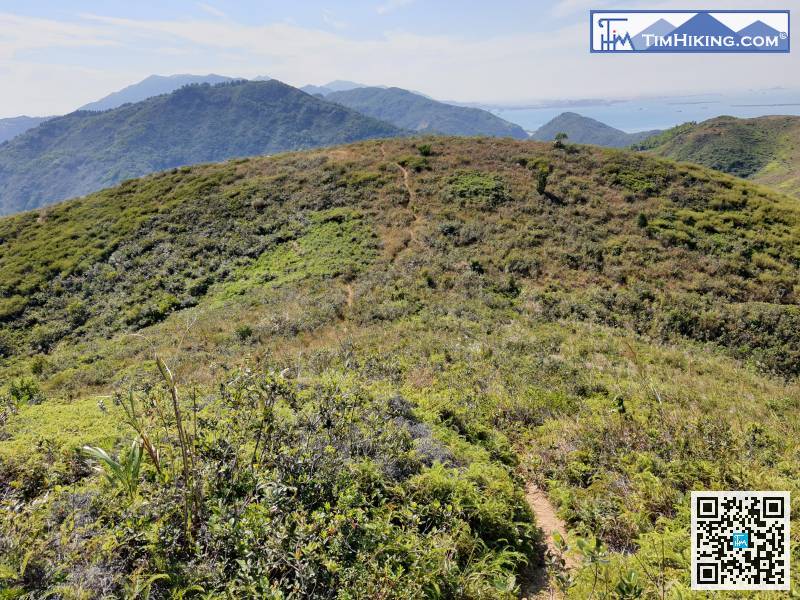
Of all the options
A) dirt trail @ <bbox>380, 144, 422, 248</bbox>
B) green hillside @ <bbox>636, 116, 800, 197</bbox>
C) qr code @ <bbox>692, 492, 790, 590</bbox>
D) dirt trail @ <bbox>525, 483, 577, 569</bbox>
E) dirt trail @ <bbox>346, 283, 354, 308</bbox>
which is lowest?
dirt trail @ <bbox>525, 483, 577, 569</bbox>

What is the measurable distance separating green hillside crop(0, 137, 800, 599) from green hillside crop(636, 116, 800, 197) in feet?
331

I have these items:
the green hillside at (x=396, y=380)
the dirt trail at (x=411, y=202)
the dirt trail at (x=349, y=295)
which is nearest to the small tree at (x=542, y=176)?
the green hillside at (x=396, y=380)

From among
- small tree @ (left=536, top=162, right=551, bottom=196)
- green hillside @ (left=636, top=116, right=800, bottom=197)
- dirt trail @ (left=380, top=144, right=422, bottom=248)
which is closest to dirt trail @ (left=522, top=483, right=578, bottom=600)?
dirt trail @ (left=380, top=144, right=422, bottom=248)

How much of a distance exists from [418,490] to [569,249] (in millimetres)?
21639

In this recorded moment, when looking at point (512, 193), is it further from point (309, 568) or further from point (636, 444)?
point (309, 568)

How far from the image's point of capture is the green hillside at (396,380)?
13.2 feet

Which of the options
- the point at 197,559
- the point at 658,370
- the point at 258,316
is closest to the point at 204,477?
the point at 197,559

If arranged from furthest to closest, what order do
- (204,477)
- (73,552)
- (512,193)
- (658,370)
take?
(512,193) < (658,370) < (204,477) < (73,552)

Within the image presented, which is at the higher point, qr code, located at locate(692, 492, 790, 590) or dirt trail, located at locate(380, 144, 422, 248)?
dirt trail, located at locate(380, 144, 422, 248)

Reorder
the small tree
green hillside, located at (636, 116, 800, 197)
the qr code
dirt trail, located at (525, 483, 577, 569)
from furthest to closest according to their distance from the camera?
green hillside, located at (636, 116, 800, 197) → the small tree → dirt trail, located at (525, 483, 577, 569) → the qr code

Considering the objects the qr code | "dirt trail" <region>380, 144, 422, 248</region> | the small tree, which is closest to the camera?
the qr code

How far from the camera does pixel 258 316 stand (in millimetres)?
18156

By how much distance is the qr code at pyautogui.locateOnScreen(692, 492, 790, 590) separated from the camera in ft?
13.0

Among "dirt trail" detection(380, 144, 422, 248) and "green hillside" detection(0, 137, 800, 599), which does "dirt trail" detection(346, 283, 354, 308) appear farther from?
"dirt trail" detection(380, 144, 422, 248)
